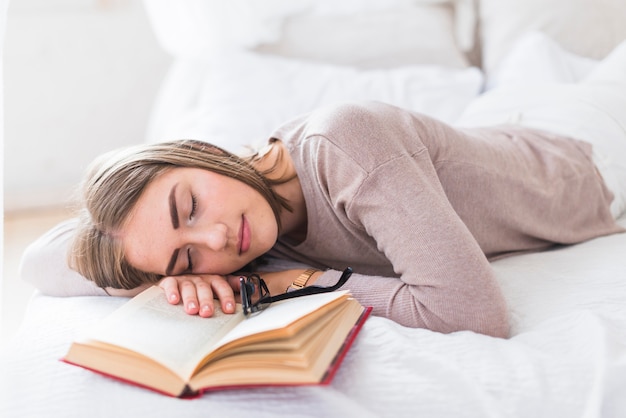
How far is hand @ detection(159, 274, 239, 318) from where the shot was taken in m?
0.91

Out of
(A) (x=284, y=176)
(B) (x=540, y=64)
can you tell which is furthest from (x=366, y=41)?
(A) (x=284, y=176)

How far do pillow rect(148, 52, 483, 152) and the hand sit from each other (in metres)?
0.77

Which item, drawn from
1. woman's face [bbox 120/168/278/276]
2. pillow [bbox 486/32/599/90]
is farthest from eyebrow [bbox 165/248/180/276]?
pillow [bbox 486/32/599/90]

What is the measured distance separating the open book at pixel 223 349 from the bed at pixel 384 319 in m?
0.03

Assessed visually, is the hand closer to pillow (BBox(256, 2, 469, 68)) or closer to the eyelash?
the eyelash

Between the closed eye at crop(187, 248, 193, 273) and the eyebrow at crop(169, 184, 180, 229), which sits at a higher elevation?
the eyebrow at crop(169, 184, 180, 229)

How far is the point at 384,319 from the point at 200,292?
28cm

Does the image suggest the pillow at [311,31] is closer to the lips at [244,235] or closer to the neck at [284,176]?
the neck at [284,176]

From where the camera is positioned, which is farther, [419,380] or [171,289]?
[171,289]

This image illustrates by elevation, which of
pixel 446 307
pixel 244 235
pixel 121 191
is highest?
pixel 121 191

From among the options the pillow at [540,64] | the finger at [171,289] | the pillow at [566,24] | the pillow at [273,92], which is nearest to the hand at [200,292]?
the finger at [171,289]

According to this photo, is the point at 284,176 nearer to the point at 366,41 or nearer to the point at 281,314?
the point at 281,314

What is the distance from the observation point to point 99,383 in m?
0.77

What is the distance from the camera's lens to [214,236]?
3.25 feet
